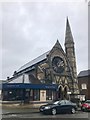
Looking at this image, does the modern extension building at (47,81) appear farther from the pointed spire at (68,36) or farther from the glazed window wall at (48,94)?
the pointed spire at (68,36)

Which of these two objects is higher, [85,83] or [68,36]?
[68,36]

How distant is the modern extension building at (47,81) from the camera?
42.3 m

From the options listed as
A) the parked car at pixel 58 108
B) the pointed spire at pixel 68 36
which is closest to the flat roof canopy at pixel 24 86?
the parked car at pixel 58 108

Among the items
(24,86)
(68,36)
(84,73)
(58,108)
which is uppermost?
(68,36)

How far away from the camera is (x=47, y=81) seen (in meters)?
47.1

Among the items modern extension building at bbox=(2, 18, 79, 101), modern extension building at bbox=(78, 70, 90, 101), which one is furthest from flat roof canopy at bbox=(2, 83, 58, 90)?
modern extension building at bbox=(78, 70, 90, 101)

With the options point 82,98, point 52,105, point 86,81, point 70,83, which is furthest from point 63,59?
point 52,105

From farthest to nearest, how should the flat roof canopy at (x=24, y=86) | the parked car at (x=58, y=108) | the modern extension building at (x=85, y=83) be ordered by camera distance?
the modern extension building at (x=85, y=83)
the flat roof canopy at (x=24, y=86)
the parked car at (x=58, y=108)

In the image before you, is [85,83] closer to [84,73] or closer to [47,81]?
[84,73]

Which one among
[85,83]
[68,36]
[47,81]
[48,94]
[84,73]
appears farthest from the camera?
[84,73]

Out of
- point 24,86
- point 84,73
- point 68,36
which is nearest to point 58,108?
point 24,86

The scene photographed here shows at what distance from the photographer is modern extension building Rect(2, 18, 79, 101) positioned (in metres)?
42.3

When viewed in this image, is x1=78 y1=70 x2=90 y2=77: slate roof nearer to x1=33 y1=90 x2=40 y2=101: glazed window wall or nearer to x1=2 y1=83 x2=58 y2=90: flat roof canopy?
x1=2 y1=83 x2=58 y2=90: flat roof canopy

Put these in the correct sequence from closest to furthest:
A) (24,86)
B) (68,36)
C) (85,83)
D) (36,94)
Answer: (24,86) < (36,94) < (68,36) < (85,83)
